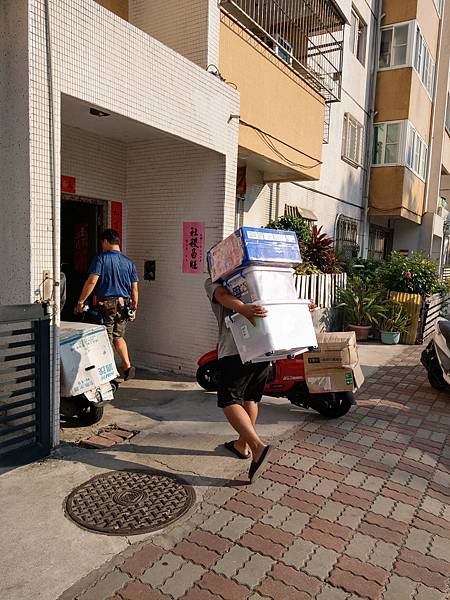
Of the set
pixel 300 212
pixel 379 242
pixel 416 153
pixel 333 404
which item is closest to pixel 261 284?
pixel 333 404

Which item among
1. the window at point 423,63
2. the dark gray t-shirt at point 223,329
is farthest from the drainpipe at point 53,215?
the window at point 423,63

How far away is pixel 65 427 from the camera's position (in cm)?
426

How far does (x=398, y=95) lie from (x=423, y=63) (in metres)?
1.82

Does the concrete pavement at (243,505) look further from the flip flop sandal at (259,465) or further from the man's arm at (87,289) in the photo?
the man's arm at (87,289)

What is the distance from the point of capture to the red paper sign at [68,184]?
18.0ft

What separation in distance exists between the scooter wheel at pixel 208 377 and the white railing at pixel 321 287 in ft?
9.91

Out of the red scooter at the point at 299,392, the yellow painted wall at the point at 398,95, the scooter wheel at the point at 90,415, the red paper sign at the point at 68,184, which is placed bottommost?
the scooter wheel at the point at 90,415

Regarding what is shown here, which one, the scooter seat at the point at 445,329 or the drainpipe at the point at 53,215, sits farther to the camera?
the scooter seat at the point at 445,329

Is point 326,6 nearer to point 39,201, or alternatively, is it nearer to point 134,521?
point 39,201

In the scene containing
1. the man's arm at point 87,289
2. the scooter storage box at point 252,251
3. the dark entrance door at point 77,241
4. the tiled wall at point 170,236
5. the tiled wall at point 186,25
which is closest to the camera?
the scooter storage box at point 252,251

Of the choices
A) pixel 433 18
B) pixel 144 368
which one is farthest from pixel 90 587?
pixel 433 18

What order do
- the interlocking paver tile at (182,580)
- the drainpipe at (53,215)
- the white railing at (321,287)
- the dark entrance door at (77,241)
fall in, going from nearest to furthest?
the interlocking paver tile at (182,580), the drainpipe at (53,215), the dark entrance door at (77,241), the white railing at (321,287)

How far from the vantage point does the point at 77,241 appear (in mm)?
6348

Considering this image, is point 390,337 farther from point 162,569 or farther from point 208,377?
point 162,569
